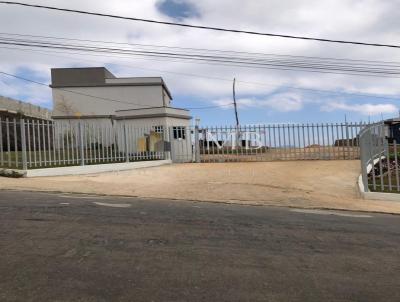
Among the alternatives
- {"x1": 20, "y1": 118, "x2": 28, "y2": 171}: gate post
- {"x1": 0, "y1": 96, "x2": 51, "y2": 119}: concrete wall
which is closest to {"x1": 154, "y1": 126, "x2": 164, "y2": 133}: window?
{"x1": 20, "y1": 118, "x2": 28, "y2": 171}: gate post

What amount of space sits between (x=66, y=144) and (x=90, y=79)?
73.0 feet

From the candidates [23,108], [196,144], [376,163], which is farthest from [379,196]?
[23,108]

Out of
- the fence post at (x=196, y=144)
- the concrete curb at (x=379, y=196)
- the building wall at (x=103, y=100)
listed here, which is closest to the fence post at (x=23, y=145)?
the fence post at (x=196, y=144)

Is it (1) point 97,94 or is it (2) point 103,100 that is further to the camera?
(1) point 97,94

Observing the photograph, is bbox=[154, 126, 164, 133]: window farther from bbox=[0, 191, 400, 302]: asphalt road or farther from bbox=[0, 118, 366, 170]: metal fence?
bbox=[0, 191, 400, 302]: asphalt road

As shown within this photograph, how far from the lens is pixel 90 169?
693 inches

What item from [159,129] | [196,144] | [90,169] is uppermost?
[159,129]

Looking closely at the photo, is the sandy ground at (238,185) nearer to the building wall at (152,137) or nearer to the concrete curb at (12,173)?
the concrete curb at (12,173)

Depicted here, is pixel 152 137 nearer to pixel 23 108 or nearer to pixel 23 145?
pixel 23 145

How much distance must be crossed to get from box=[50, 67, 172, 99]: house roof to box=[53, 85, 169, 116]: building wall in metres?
0.33

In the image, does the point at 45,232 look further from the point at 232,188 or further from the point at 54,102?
the point at 54,102

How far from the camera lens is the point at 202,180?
51.6 ft

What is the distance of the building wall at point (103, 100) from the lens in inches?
1468

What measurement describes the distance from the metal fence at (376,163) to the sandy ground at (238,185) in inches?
25.0
